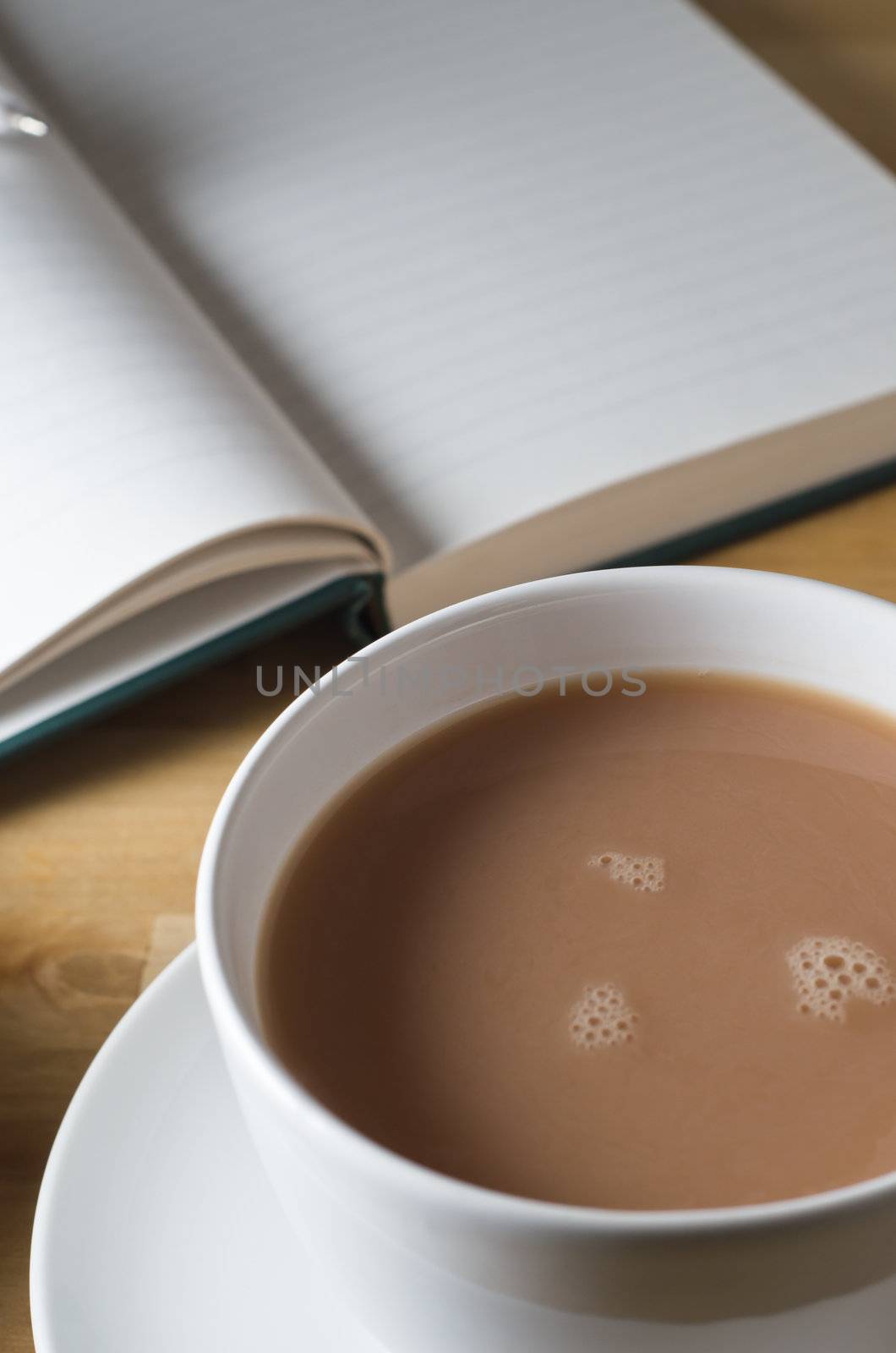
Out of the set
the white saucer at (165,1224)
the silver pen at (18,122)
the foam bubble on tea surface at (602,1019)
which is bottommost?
the white saucer at (165,1224)

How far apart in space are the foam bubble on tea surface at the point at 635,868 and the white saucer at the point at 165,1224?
0.58 feet

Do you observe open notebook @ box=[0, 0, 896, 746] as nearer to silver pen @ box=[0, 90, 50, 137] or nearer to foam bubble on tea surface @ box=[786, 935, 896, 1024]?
silver pen @ box=[0, 90, 50, 137]

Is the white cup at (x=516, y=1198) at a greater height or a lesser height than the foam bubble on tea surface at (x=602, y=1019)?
greater

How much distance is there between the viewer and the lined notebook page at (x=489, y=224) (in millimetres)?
912

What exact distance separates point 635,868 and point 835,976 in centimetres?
8

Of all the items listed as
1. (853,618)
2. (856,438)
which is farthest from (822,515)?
(853,618)

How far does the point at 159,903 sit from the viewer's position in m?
0.75

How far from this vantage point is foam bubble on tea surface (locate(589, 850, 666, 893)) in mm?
511

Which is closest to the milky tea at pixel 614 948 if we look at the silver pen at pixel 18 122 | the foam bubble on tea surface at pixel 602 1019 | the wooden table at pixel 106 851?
the foam bubble on tea surface at pixel 602 1019

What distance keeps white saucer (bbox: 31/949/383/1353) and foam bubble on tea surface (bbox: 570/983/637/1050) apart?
0.13 metres

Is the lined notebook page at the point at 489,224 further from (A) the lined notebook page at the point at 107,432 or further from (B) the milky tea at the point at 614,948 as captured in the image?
(B) the milky tea at the point at 614,948

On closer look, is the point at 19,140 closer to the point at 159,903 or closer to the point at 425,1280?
the point at 159,903

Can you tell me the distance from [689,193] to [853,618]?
68cm

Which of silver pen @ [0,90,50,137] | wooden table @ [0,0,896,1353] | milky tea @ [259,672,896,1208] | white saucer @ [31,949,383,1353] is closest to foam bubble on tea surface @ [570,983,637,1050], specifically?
A: milky tea @ [259,672,896,1208]
